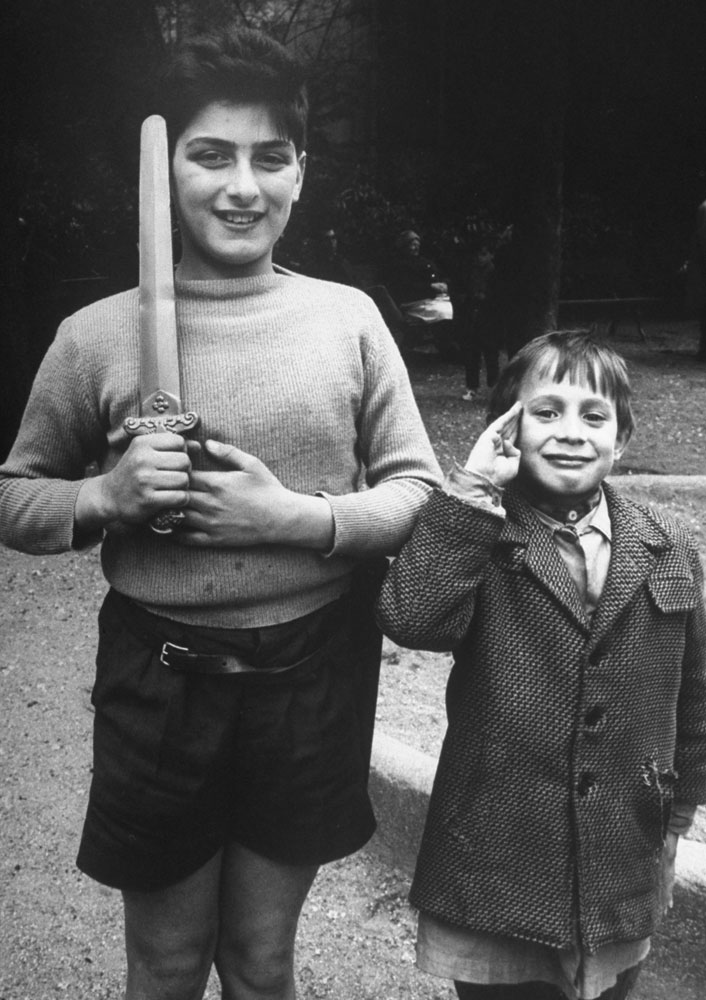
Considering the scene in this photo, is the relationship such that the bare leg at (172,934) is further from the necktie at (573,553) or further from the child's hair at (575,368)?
the child's hair at (575,368)

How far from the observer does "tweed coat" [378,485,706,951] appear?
1.74 metres

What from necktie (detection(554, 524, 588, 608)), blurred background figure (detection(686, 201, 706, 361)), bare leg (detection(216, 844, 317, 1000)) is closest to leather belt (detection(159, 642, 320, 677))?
bare leg (detection(216, 844, 317, 1000))

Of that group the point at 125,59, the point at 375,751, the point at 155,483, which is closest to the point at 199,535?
the point at 155,483

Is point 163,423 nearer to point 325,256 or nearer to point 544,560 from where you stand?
point 544,560

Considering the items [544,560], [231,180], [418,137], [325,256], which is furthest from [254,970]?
[418,137]

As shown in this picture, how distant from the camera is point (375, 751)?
2.98 metres

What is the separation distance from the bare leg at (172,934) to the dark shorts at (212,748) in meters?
0.05

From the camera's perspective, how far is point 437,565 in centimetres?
164

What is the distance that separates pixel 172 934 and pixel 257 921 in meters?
0.14

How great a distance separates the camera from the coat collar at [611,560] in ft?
5.68

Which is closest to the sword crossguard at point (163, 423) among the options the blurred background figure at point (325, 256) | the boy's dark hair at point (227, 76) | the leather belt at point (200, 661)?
the leather belt at point (200, 661)

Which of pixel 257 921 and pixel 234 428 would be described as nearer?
pixel 234 428

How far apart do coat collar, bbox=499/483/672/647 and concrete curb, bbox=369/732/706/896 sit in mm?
1248

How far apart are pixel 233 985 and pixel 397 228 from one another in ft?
38.4
